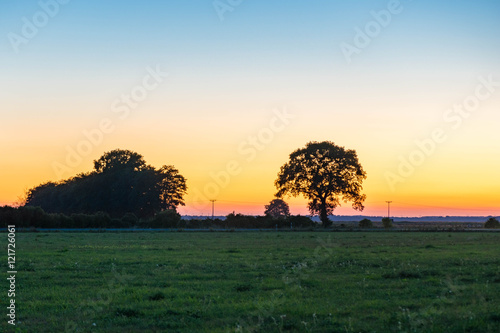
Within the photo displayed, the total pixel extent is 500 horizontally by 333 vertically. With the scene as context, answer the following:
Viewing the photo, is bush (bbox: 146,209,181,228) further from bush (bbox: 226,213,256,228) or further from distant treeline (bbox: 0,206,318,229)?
bush (bbox: 226,213,256,228)

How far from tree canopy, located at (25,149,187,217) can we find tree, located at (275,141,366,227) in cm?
3178

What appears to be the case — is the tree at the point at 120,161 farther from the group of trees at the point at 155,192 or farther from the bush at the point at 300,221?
the bush at the point at 300,221

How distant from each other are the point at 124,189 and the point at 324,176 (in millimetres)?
45810

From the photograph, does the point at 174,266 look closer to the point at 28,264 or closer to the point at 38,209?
the point at 28,264

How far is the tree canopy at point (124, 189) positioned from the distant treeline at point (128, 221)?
20116mm

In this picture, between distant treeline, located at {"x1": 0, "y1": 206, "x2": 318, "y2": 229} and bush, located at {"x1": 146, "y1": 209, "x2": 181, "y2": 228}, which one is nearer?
distant treeline, located at {"x1": 0, "y1": 206, "x2": 318, "y2": 229}

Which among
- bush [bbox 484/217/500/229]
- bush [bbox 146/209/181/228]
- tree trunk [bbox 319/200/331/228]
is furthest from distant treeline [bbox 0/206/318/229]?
bush [bbox 484/217/500/229]

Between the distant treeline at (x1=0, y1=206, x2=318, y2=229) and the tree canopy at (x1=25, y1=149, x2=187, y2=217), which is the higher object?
the tree canopy at (x1=25, y1=149, x2=187, y2=217)

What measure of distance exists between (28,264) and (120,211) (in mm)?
91241

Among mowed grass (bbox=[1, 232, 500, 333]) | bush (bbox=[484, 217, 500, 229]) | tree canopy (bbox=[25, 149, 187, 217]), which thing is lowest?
bush (bbox=[484, 217, 500, 229])

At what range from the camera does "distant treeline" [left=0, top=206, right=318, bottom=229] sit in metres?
74.9

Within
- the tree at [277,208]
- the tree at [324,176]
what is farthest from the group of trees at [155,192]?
the tree at [277,208]

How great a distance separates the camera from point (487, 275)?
730 inches

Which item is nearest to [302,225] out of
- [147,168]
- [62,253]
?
[147,168]
